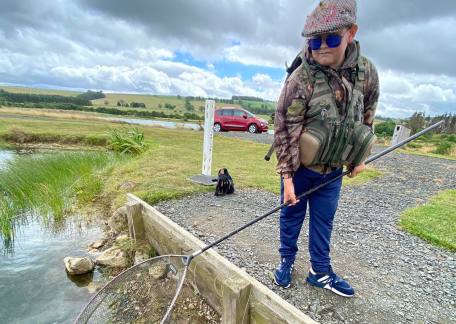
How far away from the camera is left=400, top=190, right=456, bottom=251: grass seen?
14.5 ft

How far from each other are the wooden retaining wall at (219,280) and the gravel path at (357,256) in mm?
513

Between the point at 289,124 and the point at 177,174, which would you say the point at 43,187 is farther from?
the point at 289,124

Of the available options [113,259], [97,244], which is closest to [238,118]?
[97,244]

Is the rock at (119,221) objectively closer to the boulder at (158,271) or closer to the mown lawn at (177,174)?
the mown lawn at (177,174)

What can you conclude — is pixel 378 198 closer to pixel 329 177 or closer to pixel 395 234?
pixel 395 234

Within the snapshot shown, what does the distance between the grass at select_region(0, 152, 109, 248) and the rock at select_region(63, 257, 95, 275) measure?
1.71 metres

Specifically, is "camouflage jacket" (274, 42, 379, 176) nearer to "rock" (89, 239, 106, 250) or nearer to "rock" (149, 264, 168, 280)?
"rock" (149, 264, 168, 280)

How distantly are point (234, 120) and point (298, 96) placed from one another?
62.6 ft

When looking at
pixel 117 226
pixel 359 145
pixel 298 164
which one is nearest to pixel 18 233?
pixel 117 226

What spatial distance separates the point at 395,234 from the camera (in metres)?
4.66

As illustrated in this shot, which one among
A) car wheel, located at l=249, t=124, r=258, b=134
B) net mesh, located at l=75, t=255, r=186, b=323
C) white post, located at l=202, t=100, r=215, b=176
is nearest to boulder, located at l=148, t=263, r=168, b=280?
net mesh, located at l=75, t=255, r=186, b=323

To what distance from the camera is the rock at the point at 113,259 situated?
173 inches

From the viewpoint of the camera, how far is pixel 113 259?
444cm

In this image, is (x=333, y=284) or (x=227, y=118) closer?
(x=333, y=284)
